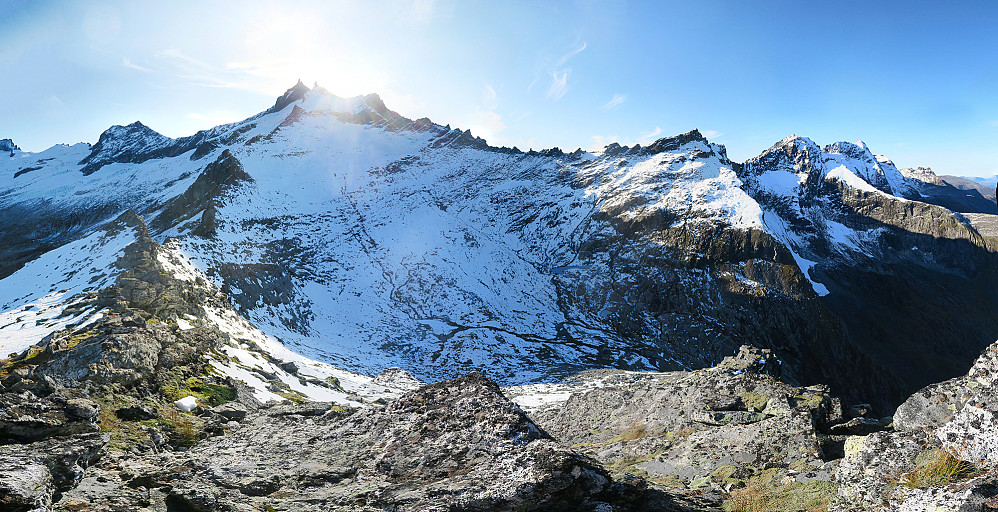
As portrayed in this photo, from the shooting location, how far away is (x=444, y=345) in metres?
66.8

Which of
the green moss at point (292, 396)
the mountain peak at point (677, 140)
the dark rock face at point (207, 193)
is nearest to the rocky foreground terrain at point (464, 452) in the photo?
the green moss at point (292, 396)

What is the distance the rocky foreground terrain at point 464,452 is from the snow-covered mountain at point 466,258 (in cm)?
1483

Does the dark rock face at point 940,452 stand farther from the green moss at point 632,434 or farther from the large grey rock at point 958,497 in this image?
the green moss at point 632,434

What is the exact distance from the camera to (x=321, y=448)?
9133 mm

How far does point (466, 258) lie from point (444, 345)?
34.4 m

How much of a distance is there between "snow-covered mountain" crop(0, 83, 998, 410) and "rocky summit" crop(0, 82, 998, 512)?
687 mm

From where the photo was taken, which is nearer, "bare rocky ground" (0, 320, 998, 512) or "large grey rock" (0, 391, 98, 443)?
"bare rocky ground" (0, 320, 998, 512)

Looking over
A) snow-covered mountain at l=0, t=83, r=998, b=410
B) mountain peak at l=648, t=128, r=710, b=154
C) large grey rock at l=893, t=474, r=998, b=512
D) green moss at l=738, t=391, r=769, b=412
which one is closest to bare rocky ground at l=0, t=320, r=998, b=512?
large grey rock at l=893, t=474, r=998, b=512

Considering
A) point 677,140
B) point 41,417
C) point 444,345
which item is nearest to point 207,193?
point 444,345

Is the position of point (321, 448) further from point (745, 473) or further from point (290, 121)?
point (290, 121)

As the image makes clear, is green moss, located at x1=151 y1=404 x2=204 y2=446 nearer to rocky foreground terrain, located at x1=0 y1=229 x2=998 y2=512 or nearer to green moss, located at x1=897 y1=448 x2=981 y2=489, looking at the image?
rocky foreground terrain, located at x1=0 y1=229 x2=998 y2=512

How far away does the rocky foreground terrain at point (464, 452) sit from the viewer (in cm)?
569

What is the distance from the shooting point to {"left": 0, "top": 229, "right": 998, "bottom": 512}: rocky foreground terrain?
569cm

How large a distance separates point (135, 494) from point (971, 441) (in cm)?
1184
